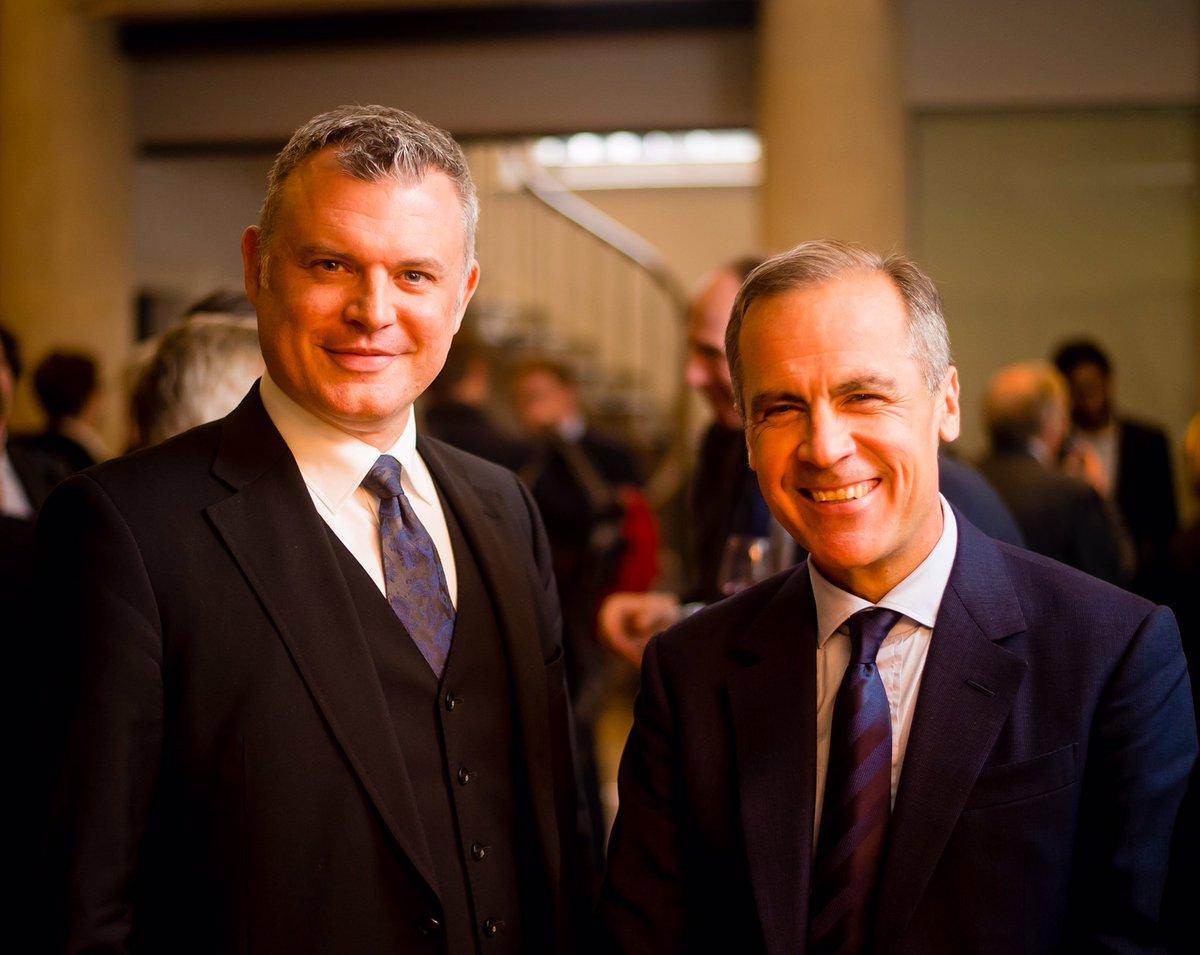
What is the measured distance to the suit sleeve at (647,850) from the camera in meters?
1.69

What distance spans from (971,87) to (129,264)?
5136mm

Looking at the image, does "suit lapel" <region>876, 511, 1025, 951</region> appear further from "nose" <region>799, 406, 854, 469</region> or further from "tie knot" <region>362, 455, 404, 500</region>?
"tie knot" <region>362, 455, 404, 500</region>

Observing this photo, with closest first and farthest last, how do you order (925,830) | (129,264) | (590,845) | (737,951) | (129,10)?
(925,830) < (737,951) < (590,845) < (129,10) < (129,264)

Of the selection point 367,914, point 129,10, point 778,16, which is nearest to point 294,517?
point 367,914

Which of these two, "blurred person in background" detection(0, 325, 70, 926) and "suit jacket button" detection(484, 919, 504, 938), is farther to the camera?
"suit jacket button" detection(484, 919, 504, 938)

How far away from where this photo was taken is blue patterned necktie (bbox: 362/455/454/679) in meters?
1.78

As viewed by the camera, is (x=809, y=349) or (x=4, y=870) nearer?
(x=809, y=349)

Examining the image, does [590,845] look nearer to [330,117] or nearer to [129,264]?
[330,117]

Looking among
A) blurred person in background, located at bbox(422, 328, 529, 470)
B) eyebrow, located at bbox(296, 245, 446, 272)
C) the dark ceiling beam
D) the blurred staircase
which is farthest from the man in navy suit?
the blurred staircase

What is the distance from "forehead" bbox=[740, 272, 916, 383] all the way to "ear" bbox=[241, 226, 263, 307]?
68cm

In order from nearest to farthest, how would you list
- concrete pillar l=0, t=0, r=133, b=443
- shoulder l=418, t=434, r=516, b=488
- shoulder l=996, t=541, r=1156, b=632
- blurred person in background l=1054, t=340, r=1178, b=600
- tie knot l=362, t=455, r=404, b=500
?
shoulder l=996, t=541, r=1156, b=632 → tie knot l=362, t=455, r=404, b=500 → shoulder l=418, t=434, r=516, b=488 → blurred person in background l=1054, t=340, r=1178, b=600 → concrete pillar l=0, t=0, r=133, b=443

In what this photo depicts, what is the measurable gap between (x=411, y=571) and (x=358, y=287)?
1.27 ft

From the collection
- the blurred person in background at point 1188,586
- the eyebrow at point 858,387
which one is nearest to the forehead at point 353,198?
the eyebrow at point 858,387

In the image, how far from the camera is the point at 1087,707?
1571mm
